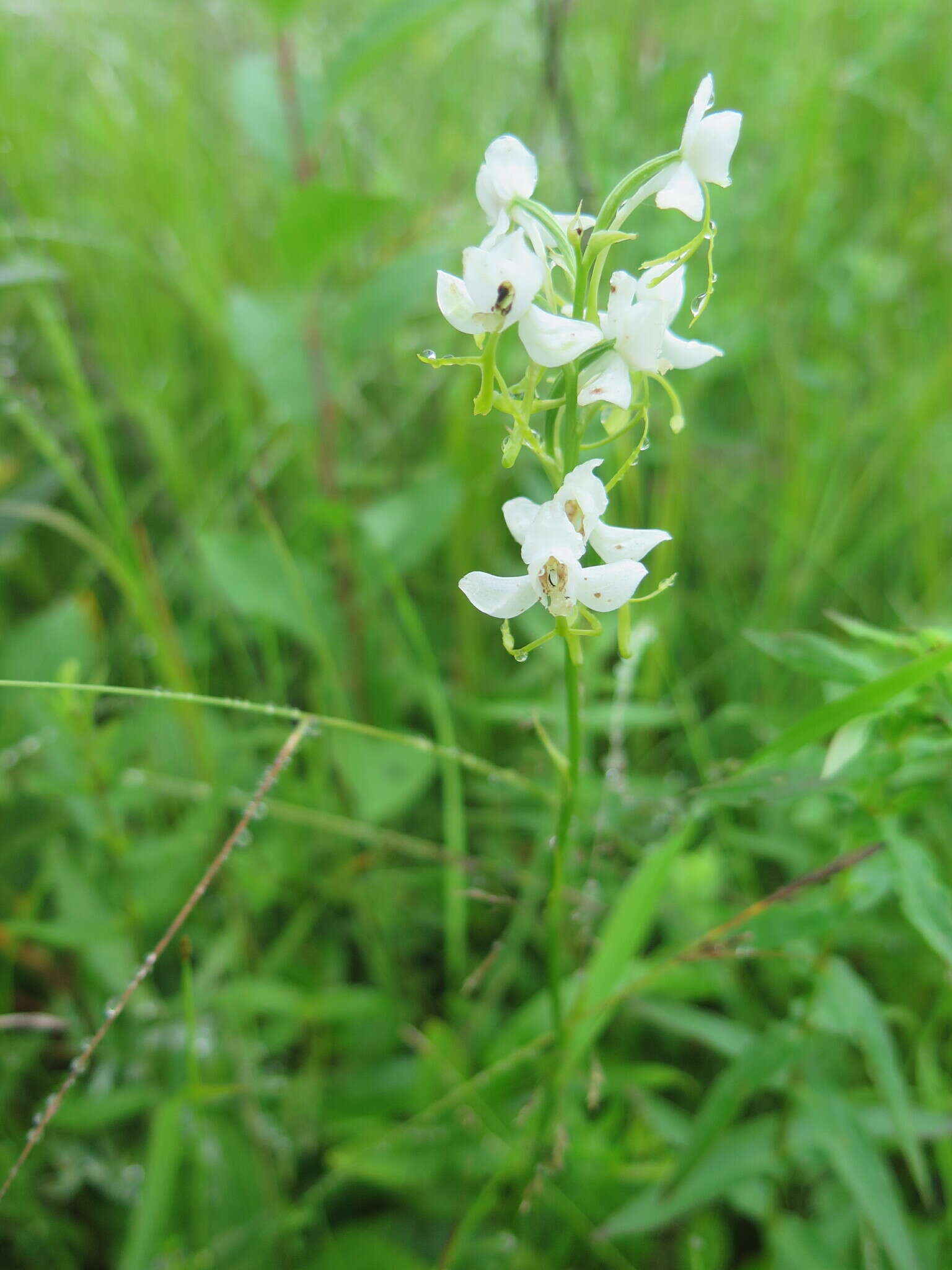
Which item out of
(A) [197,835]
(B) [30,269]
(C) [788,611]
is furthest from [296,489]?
(C) [788,611]

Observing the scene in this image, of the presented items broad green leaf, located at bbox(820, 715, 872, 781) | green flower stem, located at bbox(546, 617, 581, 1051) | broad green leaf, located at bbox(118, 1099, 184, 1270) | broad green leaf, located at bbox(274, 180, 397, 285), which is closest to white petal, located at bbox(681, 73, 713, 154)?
green flower stem, located at bbox(546, 617, 581, 1051)

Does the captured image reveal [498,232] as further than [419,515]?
No

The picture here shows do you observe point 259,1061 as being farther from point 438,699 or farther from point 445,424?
point 445,424

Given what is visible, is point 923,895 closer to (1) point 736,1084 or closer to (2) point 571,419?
(1) point 736,1084

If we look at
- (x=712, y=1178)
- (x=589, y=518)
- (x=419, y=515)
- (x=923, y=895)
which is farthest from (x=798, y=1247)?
(x=419, y=515)

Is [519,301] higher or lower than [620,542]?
higher

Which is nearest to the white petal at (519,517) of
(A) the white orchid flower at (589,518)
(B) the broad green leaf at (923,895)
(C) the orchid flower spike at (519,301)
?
(A) the white orchid flower at (589,518)
